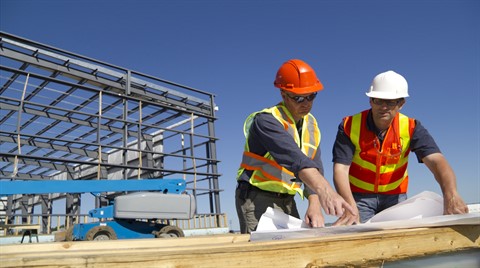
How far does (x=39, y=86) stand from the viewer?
11398 mm

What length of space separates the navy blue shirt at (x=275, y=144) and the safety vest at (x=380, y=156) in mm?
A: 761

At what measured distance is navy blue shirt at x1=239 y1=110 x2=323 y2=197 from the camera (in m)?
2.33

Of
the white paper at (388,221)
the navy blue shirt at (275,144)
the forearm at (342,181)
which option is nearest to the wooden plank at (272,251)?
the white paper at (388,221)

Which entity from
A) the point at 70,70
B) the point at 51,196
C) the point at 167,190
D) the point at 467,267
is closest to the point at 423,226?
the point at 467,267

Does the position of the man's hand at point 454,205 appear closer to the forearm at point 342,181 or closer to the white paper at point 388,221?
the white paper at point 388,221

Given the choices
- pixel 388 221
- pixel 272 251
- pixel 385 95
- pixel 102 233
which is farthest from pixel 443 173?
pixel 102 233

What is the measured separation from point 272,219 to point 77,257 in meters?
1.42

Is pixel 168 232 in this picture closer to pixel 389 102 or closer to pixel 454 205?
pixel 389 102

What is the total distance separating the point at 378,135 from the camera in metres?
3.09

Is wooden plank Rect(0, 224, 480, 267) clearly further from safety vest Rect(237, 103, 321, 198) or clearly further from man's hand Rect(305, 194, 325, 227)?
safety vest Rect(237, 103, 321, 198)

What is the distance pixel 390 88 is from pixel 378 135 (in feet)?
1.30

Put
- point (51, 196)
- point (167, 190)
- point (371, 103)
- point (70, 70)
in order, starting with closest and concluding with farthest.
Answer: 1. point (371, 103)
2. point (167, 190)
3. point (70, 70)
4. point (51, 196)

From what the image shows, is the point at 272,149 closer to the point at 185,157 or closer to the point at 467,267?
the point at 467,267

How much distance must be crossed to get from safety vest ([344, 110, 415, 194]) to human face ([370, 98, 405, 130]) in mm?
87
